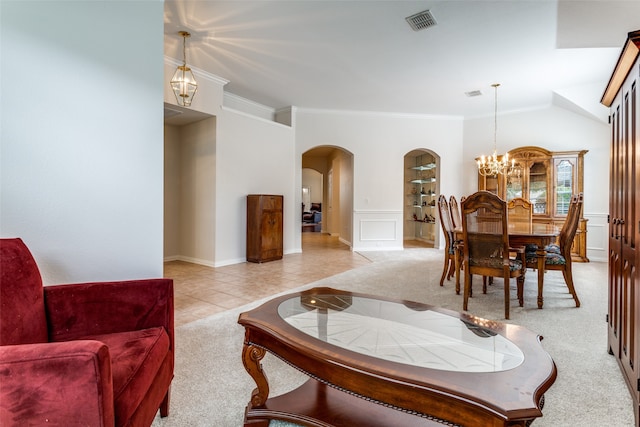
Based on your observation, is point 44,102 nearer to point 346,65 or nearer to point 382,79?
point 346,65

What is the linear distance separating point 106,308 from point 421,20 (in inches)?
148

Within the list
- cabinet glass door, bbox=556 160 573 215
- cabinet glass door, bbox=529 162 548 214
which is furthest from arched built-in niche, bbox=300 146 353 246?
cabinet glass door, bbox=556 160 573 215

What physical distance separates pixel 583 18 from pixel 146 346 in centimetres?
479

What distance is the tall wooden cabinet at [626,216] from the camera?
5.36 ft

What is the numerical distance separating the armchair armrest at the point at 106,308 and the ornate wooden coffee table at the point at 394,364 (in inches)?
17.6

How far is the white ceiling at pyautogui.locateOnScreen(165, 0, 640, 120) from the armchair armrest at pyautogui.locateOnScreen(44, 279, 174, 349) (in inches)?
116

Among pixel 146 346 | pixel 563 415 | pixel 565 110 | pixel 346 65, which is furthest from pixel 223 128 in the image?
pixel 565 110

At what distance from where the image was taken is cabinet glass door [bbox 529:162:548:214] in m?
6.05

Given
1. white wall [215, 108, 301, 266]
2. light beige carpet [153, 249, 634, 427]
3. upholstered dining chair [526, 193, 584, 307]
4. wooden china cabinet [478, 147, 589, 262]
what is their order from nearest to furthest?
light beige carpet [153, 249, 634, 427] → upholstered dining chair [526, 193, 584, 307] → white wall [215, 108, 301, 266] → wooden china cabinet [478, 147, 589, 262]

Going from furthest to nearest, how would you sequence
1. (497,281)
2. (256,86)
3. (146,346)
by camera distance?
1. (256,86)
2. (497,281)
3. (146,346)

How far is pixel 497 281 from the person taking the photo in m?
4.43

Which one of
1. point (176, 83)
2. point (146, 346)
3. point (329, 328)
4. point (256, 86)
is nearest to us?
point (146, 346)

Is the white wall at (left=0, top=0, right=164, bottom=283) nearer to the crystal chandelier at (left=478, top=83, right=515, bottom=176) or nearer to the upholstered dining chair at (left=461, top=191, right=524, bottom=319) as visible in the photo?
the upholstered dining chair at (left=461, top=191, right=524, bottom=319)

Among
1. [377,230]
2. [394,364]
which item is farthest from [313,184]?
[394,364]
